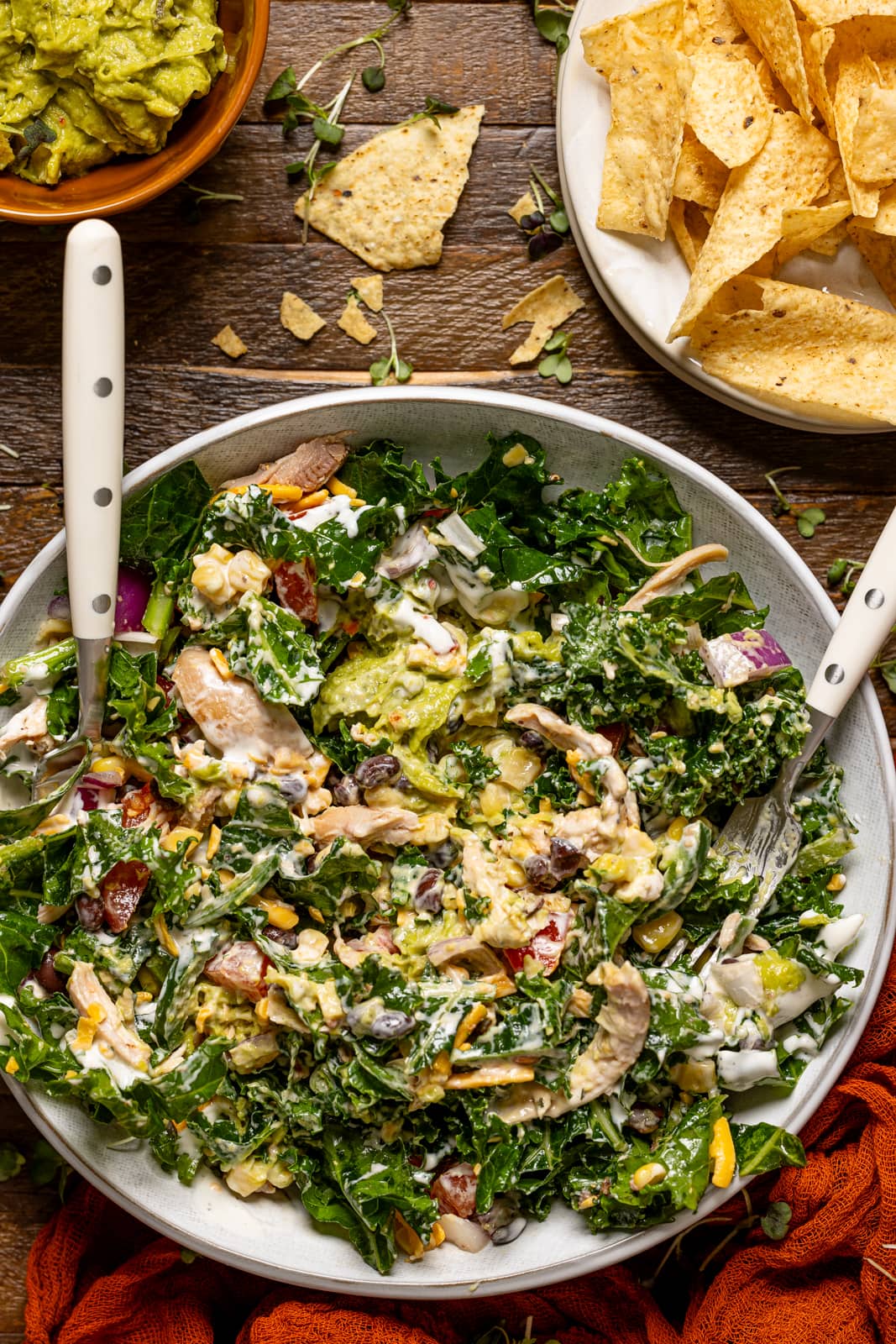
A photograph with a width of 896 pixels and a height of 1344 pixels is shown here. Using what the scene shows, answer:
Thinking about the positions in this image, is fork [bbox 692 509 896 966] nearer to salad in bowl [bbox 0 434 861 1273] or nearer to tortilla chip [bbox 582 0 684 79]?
salad in bowl [bbox 0 434 861 1273]

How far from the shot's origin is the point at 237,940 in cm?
236

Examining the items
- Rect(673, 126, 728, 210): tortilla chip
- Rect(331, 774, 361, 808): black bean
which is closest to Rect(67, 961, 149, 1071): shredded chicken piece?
Rect(331, 774, 361, 808): black bean

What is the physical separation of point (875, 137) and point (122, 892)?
2.30 metres

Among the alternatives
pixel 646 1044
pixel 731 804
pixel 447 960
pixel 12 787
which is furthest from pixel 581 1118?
pixel 12 787

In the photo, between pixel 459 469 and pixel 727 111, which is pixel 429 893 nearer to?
pixel 459 469

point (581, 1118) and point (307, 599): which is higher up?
point (307, 599)

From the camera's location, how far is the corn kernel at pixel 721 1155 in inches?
92.2

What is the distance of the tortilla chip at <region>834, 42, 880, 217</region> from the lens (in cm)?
246

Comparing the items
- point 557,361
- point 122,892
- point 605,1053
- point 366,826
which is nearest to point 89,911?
point 122,892

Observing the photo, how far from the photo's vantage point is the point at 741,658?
2.45 metres

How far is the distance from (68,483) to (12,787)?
71 centimetres

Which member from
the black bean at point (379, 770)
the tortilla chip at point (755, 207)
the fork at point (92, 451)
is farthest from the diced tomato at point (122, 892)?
the tortilla chip at point (755, 207)

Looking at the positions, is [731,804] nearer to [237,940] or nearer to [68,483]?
[237,940]

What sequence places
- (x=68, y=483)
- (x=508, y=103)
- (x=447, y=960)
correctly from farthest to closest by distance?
1. (x=508, y=103)
2. (x=447, y=960)
3. (x=68, y=483)
